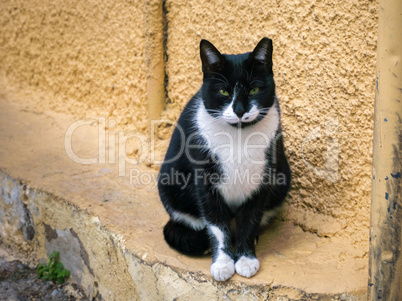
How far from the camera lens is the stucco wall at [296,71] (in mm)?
1806

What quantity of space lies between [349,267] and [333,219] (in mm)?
324

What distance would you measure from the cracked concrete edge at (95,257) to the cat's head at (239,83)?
2.08 ft

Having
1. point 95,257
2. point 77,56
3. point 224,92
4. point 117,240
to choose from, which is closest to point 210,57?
point 224,92

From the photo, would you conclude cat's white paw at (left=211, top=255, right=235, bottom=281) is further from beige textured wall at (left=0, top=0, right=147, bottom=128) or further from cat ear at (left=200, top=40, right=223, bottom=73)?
beige textured wall at (left=0, top=0, right=147, bottom=128)

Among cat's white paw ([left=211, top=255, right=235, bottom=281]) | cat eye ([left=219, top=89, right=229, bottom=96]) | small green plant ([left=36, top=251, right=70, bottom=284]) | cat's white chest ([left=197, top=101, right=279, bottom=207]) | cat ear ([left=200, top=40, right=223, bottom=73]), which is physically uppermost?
cat ear ([left=200, top=40, right=223, bottom=73])

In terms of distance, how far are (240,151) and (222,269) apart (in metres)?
0.45

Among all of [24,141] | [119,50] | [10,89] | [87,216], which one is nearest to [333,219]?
[87,216]

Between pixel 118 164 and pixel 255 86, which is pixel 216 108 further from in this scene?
pixel 118 164

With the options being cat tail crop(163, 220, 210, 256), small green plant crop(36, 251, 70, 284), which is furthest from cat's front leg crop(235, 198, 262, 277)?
small green plant crop(36, 251, 70, 284)

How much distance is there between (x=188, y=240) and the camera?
71.1 inches

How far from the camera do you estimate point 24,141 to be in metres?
3.04

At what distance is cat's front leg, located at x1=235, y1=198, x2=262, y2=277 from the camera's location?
1.67 metres

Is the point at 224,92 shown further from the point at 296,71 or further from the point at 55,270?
the point at 55,270

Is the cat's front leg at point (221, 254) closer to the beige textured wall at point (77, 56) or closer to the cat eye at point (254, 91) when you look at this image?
the cat eye at point (254, 91)
